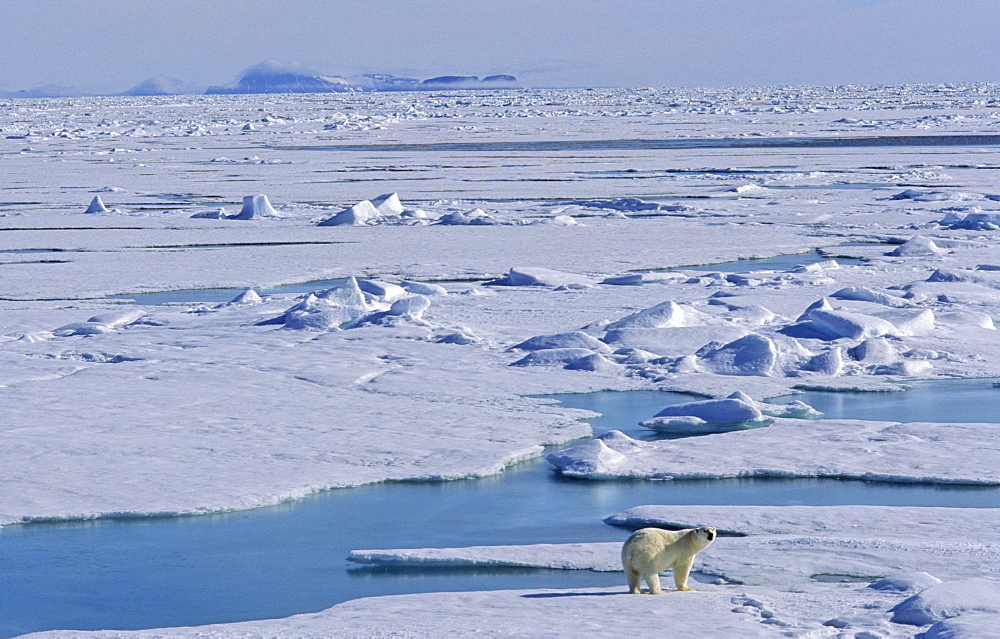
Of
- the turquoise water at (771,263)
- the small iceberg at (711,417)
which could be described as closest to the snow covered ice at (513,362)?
the small iceberg at (711,417)

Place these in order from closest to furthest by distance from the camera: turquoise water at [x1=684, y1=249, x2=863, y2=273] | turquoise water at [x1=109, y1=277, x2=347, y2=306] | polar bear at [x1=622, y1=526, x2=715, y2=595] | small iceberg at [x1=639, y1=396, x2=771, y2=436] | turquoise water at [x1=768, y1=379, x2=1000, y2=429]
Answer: polar bear at [x1=622, y1=526, x2=715, y2=595]
small iceberg at [x1=639, y1=396, x2=771, y2=436]
turquoise water at [x1=768, y1=379, x2=1000, y2=429]
turquoise water at [x1=109, y1=277, x2=347, y2=306]
turquoise water at [x1=684, y1=249, x2=863, y2=273]

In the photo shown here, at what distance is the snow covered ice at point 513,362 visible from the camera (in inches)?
143

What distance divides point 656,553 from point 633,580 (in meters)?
0.11

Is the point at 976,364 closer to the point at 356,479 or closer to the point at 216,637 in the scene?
the point at 356,479

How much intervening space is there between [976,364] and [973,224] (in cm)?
689

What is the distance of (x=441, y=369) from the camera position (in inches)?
261

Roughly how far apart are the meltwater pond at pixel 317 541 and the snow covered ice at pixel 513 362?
10cm

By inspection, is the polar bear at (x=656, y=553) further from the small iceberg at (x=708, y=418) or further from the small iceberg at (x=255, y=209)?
the small iceberg at (x=255, y=209)

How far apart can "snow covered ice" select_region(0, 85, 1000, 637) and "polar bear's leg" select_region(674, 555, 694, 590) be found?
0.08 meters

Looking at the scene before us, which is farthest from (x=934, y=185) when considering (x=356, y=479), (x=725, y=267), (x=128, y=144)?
(x=128, y=144)

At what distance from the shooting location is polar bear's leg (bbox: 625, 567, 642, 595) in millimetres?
3363

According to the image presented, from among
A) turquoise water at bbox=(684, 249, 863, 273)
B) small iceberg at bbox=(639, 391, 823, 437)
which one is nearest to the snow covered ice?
small iceberg at bbox=(639, 391, 823, 437)

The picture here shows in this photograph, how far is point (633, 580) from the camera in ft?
11.1

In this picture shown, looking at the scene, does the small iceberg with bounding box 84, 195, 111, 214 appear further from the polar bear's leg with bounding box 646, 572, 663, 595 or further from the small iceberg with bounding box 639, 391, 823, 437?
the polar bear's leg with bounding box 646, 572, 663, 595
